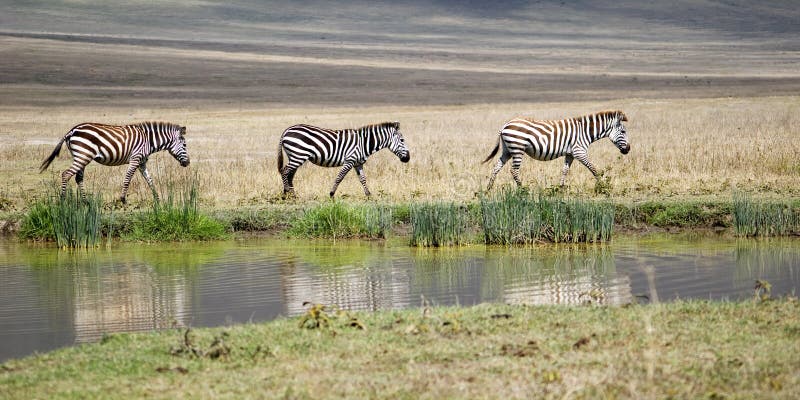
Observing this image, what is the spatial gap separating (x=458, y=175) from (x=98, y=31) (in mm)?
97160

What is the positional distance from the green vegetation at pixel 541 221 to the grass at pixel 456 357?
5.29 m

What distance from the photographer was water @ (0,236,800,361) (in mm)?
10000

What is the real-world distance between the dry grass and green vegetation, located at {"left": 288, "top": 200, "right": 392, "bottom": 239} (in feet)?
7.07

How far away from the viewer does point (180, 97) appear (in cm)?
5428

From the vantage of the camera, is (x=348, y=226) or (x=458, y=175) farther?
(x=458, y=175)

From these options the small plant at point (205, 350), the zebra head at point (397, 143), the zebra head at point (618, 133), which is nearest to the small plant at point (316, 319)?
the small plant at point (205, 350)

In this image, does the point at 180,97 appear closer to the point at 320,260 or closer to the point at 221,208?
the point at 221,208

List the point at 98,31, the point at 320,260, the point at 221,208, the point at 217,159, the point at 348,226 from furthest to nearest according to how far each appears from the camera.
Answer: the point at 98,31
the point at 217,159
the point at 221,208
the point at 348,226
the point at 320,260

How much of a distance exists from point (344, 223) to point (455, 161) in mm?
7259

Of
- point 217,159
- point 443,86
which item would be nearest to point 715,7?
point 443,86

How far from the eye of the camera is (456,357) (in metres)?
7.22

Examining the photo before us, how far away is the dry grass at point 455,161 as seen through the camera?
18.1m

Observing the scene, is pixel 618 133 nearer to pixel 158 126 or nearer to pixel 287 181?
pixel 287 181

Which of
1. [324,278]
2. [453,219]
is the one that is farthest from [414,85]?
[324,278]
